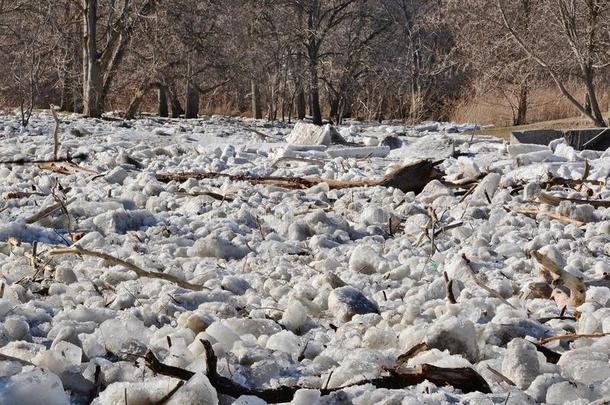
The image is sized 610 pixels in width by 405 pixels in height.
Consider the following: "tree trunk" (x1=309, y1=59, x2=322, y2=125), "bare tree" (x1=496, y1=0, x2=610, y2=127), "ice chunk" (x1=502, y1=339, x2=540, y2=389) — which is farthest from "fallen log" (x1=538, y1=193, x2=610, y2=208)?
"tree trunk" (x1=309, y1=59, x2=322, y2=125)

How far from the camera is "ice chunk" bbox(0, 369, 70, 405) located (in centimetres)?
127

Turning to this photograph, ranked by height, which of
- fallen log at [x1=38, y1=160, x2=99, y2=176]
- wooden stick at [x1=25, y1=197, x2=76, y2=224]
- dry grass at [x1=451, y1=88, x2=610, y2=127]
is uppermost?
dry grass at [x1=451, y1=88, x2=610, y2=127]

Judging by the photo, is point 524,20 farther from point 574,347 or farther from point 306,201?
point 574,347

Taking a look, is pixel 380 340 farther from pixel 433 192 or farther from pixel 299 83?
pixel 299 83

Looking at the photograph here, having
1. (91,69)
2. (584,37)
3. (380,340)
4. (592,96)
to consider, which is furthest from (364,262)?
(91,69)

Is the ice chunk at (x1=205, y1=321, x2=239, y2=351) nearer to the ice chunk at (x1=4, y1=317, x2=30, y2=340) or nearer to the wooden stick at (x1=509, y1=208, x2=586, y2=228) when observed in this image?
the ice chunk at (x1=4, y1=317, x2=30, y2=340)

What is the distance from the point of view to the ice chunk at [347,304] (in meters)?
2.26

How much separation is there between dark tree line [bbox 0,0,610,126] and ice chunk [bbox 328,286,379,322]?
9.34 meters

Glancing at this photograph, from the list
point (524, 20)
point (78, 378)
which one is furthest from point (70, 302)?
point (524, 20)

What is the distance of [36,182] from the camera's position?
4.89 metres

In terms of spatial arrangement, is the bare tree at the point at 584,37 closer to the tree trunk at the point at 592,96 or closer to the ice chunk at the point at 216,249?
the tree trunk at the point at 592,96

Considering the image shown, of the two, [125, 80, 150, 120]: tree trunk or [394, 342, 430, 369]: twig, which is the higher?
[125, 80, 150, 120]: tree trunk

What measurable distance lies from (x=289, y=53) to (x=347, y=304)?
18635 mm

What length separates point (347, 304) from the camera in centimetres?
228
